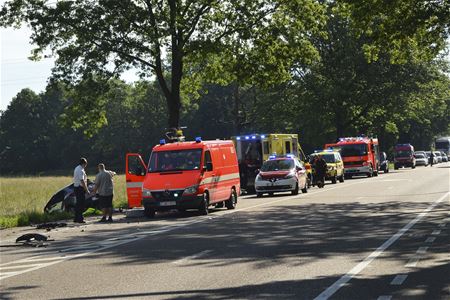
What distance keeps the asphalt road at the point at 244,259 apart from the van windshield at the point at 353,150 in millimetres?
31774

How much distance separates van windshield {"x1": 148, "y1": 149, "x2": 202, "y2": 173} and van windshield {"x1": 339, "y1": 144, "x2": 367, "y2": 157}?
31632mm

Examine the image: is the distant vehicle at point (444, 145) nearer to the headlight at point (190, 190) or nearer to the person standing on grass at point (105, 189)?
the headlight at point (190, 190)

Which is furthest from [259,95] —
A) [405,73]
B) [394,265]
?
[394,265]

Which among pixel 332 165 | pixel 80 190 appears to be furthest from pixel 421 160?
pixel 80 190

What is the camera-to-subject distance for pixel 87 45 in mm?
33719

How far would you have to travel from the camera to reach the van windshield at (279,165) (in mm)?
32406

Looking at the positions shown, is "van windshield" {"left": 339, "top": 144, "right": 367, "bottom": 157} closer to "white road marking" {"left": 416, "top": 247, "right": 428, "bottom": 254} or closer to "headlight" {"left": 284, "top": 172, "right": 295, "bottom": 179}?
"headlight" {"left": 284, "top": 172, "right": 295, "bottom": 179}

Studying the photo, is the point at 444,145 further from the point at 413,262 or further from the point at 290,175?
the point at 413,262

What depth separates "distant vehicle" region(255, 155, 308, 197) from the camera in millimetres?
31891

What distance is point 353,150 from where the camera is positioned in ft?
176

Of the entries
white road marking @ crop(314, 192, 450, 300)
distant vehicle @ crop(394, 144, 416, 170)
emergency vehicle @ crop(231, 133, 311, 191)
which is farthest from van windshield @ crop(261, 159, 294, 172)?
distant vehicle @ crop(394, 144, 416, 170)

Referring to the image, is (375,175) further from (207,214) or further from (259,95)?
(207,214)

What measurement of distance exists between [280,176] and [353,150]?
75.0ft

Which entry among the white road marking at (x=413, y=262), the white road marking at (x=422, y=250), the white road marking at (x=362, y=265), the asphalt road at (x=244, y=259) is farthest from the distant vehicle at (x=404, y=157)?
the white road marking at (x=413, y=262)
